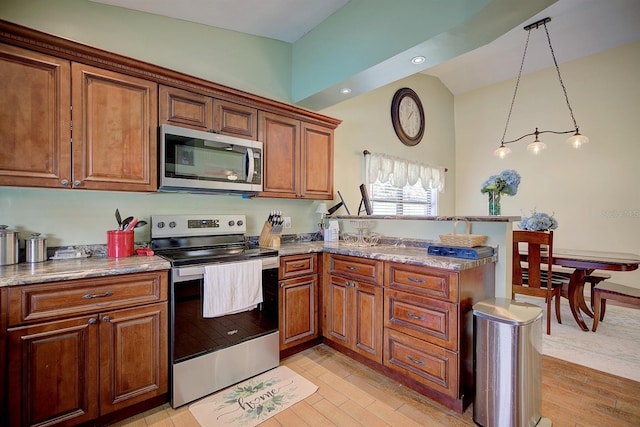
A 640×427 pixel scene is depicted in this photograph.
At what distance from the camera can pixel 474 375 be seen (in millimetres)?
1814

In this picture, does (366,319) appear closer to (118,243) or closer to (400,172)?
(118,243)

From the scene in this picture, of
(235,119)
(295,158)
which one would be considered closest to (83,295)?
(235,119)

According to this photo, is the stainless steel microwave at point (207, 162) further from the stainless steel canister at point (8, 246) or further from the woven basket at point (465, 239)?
the woven basket at point (465, 239)

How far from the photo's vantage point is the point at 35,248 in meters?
1.76

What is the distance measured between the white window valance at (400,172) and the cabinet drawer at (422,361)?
7.52 ft

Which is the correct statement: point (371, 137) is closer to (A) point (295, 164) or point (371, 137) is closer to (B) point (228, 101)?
(A) point (295, 164)

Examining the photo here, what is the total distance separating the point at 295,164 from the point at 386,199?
193 centimetres

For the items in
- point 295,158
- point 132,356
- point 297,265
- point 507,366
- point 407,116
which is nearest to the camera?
point 507,366

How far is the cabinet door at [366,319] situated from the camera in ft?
7.17

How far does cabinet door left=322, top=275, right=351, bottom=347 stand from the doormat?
0.47m

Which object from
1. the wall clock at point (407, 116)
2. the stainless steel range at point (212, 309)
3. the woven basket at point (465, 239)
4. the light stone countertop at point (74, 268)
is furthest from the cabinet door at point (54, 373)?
the wall clock at point (407, 116)

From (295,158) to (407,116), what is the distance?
8.48 ft

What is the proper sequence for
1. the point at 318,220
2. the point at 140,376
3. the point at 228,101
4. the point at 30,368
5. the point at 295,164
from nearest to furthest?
the point at 30,368
the point at 140,376
the point at 228,101
the point at 295,164
the point at 318,220

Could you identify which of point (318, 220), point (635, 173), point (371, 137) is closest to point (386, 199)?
point (371, 137)
